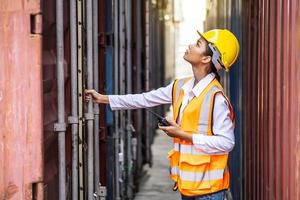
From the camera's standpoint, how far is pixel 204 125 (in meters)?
3.62

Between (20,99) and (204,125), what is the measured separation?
1111 millimetres

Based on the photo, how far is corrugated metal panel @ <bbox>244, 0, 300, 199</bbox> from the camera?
322 cm

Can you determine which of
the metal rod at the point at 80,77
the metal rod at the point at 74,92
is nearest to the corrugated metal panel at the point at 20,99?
the metal rod at the point at 74,92

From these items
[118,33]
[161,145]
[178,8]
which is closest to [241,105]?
[118,33]

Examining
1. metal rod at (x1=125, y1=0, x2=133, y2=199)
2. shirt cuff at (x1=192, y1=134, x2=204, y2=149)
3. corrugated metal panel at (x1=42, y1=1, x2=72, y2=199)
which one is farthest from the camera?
metal rod at (x1=125, y1=0, x2=133, y2=199)

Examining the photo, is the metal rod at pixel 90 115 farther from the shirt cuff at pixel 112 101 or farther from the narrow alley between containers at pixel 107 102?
the shirt cuff at pixel 112 101

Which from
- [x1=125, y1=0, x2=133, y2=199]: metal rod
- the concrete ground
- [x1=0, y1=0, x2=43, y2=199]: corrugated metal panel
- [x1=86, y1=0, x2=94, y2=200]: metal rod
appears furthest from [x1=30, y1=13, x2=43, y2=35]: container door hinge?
the concrete ground

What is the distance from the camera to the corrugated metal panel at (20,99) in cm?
300

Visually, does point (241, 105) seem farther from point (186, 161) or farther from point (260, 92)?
point (186, 161)

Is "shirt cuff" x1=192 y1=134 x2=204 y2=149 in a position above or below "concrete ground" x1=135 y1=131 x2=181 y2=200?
above

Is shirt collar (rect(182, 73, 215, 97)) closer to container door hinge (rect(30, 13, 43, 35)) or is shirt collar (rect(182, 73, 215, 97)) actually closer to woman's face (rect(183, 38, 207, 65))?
woman's face (rect(183, 38, 207, 65))

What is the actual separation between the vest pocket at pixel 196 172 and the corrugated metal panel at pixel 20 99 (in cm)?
95

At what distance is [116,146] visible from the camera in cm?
571

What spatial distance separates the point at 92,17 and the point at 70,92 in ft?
2.05
